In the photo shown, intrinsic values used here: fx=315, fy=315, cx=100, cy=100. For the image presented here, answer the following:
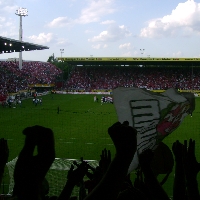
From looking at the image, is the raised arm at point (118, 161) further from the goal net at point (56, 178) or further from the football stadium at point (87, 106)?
the goal net at point (56, 178)

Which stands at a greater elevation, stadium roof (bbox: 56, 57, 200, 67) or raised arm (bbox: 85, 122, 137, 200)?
stadium roof (bbox: 56, 57, 200, 67)

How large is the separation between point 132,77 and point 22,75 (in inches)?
803

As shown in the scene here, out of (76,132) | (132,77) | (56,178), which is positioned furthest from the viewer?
(132,77)

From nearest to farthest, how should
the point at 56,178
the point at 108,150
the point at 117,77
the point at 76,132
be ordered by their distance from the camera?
the point at 108,150, the point at 56,178, the point at 76,132, the point at 117,77

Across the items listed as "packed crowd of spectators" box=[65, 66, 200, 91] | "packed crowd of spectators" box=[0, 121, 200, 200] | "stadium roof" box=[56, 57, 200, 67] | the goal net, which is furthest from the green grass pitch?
"packed crowd of spectators" box=[65, 66, 200, 91]

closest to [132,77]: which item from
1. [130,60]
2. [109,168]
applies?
[130,60]

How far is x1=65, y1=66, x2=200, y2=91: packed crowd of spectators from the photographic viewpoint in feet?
187

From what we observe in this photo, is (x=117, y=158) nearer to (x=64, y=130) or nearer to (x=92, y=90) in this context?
(x=64, y=130)

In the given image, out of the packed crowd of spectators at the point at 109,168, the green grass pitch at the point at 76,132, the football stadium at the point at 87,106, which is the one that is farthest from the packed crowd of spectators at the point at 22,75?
the packed crowd of spectators at the point at 109,168

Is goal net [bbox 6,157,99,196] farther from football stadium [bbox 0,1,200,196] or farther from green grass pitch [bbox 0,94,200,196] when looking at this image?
green grass pitch [bbox 0,94,200,196]

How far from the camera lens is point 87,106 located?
105ft

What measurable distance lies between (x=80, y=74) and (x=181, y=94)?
193 feet

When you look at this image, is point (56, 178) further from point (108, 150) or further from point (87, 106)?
point (87, 106)

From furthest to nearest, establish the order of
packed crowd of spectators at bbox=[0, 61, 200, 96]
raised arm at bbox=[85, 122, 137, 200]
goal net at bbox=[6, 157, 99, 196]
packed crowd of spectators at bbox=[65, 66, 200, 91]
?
1. packed crowd of spectators at bbox=[65, 66, 200, 91]
2. packed crowd of spectators at bbox=[0, 61, 200, 96]
3. goal net at bbox=[6, 157, 99, 196]
4. raised arm at bbox=[85, 122, 137, 200]
